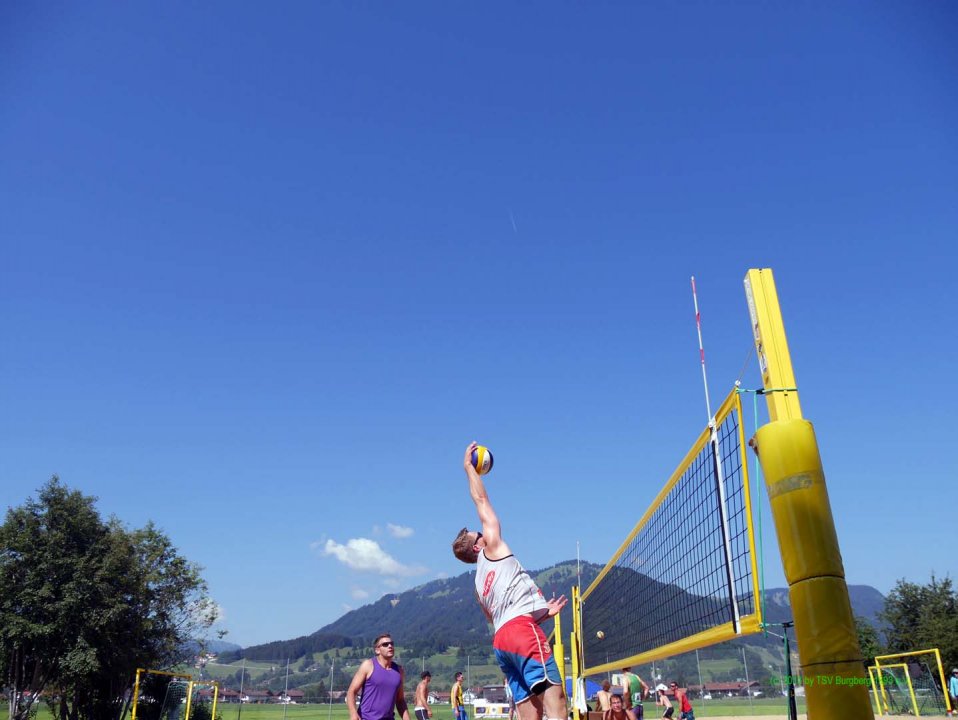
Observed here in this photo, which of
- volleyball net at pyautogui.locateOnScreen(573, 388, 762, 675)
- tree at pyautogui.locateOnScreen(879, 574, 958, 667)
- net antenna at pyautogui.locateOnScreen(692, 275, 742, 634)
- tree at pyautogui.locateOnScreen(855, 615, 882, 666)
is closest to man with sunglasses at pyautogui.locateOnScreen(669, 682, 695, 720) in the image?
volleyball net at pyautogui.locateOnScreen(573, 388, 762, 675)

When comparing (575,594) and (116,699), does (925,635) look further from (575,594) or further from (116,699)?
(116,699)

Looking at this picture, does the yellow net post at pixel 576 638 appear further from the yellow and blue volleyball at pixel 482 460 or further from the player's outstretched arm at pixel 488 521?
the player's outstretched arm at pixel 488 521

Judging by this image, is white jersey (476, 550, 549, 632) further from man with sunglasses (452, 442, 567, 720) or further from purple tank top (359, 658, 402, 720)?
purple tank top (359, 658, 402, 720)

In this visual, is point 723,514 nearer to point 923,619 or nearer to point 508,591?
point 508,591

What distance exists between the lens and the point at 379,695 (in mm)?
5484

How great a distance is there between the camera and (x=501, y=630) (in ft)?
13.7

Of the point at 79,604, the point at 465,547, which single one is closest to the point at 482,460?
the point at 465,547

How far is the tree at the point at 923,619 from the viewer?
26344mm

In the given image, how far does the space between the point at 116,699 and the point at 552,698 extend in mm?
21034

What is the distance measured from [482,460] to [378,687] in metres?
1.99

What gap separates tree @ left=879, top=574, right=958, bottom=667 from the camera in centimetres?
2634

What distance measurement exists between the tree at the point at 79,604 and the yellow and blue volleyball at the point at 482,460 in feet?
58.0

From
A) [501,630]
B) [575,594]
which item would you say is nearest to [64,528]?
[575,594]

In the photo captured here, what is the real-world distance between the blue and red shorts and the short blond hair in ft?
1.86
